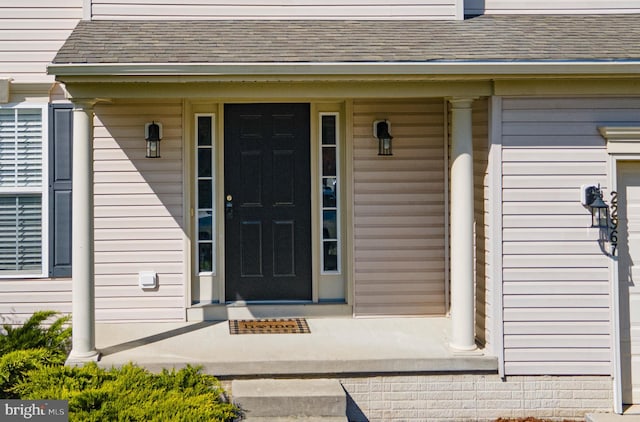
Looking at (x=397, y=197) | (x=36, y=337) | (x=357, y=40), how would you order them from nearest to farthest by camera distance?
(x=36, y=337), (x=357, y=40), (x=397, y=197)

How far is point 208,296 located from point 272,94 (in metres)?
2.35

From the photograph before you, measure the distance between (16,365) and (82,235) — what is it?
111 centimetres

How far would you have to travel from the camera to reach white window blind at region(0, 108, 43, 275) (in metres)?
7.16

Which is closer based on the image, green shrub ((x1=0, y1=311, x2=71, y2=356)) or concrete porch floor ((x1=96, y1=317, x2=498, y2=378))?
concrete porch floor ((x1=96, y1=317, x2=498, y2=378))

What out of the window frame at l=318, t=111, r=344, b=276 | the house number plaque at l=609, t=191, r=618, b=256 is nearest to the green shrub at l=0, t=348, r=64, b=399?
the window frame at l=318, t=111, r=344, b=276

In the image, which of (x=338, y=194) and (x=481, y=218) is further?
(x=338, y=194)

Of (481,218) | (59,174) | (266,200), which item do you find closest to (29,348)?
(59,174)

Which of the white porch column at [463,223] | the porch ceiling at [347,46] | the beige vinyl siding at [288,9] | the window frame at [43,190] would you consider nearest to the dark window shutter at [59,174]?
the window frame at [43,190]

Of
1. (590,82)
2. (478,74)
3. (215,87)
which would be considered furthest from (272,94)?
(590,82)

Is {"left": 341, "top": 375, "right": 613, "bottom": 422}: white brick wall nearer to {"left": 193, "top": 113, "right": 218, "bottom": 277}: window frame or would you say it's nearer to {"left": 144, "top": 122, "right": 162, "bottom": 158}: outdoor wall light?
{"left": 193, "top": 113, "right": 218, "bottom": 277}: window frame

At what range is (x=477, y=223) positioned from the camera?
21.5 ft

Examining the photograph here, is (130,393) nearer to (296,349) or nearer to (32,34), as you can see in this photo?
(296,349)

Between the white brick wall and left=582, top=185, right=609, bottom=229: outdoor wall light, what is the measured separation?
4.11 ft

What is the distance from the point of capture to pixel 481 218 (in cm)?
643
